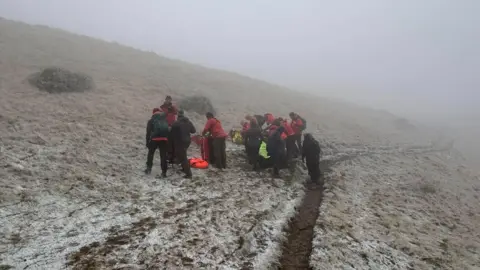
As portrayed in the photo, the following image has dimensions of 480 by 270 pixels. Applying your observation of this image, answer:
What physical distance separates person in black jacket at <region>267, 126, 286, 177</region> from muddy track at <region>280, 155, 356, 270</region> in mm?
1377

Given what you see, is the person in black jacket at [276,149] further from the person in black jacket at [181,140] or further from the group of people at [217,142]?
the person in black jacket at [181,140]

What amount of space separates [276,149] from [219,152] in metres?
2.27

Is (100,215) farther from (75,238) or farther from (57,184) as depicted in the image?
(57,184)

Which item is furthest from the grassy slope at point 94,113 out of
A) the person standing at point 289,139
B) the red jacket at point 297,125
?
the red jacket at point 297,125

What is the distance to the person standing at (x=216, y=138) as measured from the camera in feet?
46.1

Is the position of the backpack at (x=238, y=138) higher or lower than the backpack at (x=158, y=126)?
lower

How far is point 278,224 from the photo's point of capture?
9617 millimetres

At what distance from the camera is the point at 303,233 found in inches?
371

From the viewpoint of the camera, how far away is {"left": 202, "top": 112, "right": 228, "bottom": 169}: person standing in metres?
14.1

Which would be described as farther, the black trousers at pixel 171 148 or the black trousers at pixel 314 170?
the black trousers at pixel 314 170

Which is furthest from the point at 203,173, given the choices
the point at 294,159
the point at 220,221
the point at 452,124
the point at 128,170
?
the point at 452,124

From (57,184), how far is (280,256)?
6.71m

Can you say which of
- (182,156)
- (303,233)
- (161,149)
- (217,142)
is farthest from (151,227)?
(217,142)

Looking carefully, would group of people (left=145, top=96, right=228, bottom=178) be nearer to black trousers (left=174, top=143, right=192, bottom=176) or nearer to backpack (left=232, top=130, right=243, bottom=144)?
black trousers (left=174, top=143, right=192, bottom=176)
